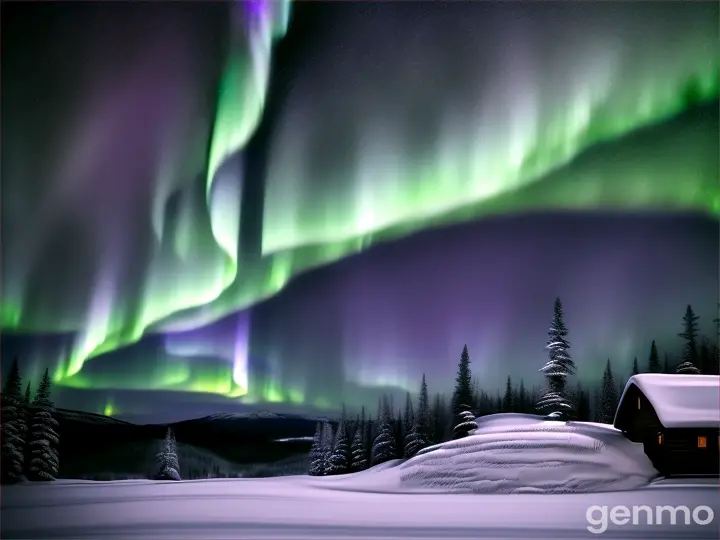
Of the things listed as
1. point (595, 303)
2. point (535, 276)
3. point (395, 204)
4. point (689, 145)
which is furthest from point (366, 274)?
point (689, 145)

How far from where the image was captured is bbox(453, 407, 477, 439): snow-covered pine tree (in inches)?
270

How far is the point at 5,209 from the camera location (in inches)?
282

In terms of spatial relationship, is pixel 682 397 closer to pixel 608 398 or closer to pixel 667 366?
pixel 667 366

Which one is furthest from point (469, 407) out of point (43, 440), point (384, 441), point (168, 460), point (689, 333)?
point (43, 440)

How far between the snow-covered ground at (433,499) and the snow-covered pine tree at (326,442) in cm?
17

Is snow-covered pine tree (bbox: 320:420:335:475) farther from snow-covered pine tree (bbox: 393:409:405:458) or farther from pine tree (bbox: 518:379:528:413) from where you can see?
pine tree (bbox: 518:379:528:413)

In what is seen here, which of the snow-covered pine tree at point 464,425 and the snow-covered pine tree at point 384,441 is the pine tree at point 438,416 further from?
the snow-covered pine tree at point 384,441

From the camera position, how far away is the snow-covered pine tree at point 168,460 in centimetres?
691

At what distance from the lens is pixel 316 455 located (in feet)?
22.8

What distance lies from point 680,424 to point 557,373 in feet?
3.45

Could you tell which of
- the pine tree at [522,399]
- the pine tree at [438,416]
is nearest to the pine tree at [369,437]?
the pine tree at [438,416]

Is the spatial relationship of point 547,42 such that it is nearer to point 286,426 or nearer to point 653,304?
point 653,304

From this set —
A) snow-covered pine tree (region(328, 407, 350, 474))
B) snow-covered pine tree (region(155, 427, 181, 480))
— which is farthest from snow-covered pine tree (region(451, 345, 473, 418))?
snow-covered pine tree (region(155, 427, 181, 480))

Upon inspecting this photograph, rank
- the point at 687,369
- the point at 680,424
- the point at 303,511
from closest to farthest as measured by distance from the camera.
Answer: the point at 680,424
the point at 303,511
the point at 687,369
